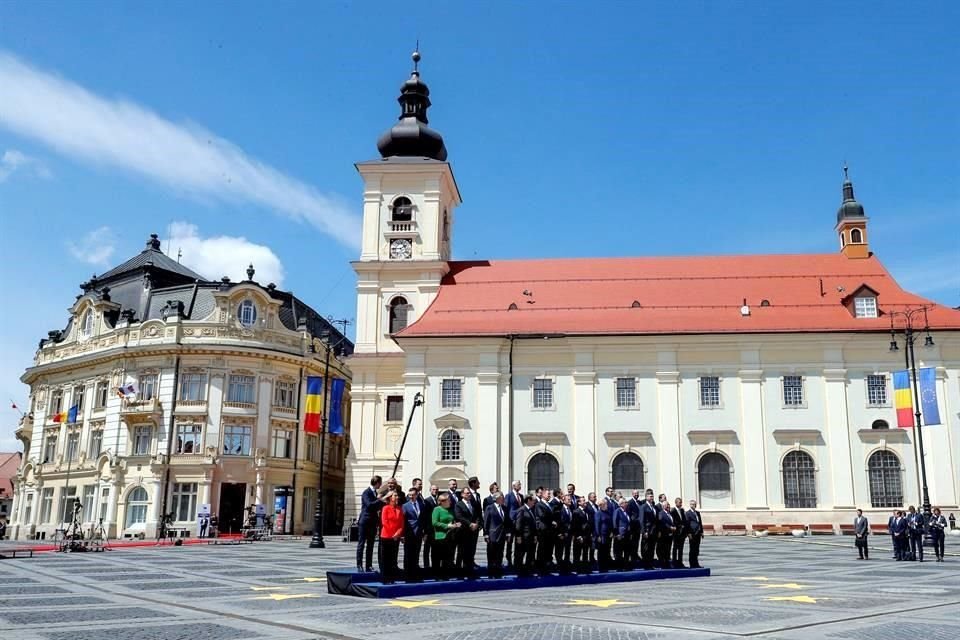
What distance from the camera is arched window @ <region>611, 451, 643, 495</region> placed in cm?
4169

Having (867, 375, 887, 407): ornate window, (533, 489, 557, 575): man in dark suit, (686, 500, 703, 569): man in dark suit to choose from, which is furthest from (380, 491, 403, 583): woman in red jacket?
(867, 375, 887, 407): ornate window

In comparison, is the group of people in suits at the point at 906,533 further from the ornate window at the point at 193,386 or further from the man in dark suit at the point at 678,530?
the ornate window at the point at 193,386

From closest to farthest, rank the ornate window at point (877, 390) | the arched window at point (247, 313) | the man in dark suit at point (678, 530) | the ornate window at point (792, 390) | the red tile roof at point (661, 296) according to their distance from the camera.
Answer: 1. the man in dark suit at point (678, 530)
2. the ornate window at point (877, 390)
3. the ornate window at point (792, 390)
4. the red tile roof at point (661, 296)
5. the arched window at point (247, 313)

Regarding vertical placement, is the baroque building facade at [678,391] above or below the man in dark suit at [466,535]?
above

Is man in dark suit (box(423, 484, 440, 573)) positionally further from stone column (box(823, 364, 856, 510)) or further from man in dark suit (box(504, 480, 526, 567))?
stone column (box(823, 364, 856, 510))

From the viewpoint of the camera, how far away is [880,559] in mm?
24422

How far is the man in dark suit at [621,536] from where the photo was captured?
1889 centimetres

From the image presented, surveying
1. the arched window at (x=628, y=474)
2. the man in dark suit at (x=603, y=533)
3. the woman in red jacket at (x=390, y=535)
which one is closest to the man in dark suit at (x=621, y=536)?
the man in dark suit at (x=603, y=533)

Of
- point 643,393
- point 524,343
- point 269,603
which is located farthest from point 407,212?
point 269,603

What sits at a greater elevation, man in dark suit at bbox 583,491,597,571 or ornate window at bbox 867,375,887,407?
ornate window at bbox 867,375,887,407

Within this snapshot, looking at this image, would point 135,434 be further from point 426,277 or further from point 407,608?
point 407,608

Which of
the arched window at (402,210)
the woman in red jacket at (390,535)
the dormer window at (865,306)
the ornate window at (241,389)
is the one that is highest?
the arched window at (402,210)

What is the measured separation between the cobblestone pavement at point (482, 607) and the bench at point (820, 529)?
1926 cm

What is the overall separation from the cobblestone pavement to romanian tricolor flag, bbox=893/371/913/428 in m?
17.9
